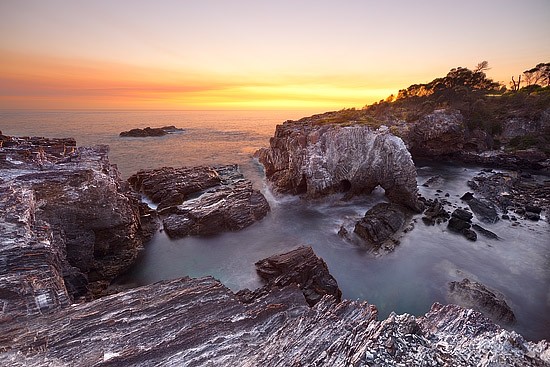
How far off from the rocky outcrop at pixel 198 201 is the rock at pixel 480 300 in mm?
16109

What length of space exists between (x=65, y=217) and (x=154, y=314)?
9.73 meters

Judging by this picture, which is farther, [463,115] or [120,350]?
[463,115]

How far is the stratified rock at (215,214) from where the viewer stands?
21.7m

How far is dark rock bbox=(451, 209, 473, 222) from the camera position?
2333cm

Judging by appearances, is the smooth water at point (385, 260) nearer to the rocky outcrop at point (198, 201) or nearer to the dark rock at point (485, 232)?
the dark rock at point (485, 232)

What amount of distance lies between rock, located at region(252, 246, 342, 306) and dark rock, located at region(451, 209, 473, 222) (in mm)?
16357

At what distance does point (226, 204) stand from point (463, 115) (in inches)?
2014

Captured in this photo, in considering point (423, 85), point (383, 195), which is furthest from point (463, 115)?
point (383, 195)

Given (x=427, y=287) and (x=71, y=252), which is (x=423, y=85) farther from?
(x=71, y=252)

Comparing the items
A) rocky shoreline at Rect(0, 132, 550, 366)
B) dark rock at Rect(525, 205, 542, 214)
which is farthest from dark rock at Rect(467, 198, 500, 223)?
rocky shoreline at Rect(0, 132, 550, 366)

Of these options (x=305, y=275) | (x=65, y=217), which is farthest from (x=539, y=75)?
(x=65, y=217)

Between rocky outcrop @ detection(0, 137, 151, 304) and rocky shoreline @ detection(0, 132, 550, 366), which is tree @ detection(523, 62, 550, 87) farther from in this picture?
rocky outcrop @ detection(0, 137, 151, 304)

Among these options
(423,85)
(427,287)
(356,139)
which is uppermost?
(423,85)

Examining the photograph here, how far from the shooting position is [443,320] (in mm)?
9203
